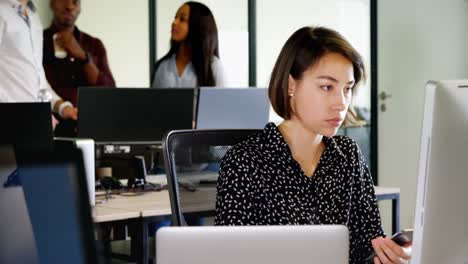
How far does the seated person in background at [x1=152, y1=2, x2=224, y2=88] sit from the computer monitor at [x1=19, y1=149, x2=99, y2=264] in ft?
12.9

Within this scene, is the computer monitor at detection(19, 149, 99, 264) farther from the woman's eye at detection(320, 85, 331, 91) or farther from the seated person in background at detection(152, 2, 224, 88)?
the seated person in background at detection(152, 2, 224, 88)

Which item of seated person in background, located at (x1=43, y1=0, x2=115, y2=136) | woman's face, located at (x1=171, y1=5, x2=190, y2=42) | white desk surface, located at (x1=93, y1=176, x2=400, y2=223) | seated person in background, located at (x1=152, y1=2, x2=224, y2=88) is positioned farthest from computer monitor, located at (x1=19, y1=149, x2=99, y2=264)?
seated person in background, located at (x1=43, y1=0, x2=115, y2=136)

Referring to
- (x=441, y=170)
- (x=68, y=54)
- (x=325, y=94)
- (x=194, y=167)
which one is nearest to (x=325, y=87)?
(x=325, y=94)

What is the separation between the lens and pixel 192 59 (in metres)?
4.44

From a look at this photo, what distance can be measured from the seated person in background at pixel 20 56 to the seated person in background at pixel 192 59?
730mm

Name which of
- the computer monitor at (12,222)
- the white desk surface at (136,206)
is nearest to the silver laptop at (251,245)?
the computer monitor at (12,222)

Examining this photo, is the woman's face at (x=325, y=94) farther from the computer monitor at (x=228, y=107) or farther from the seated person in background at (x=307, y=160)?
the computer monitor at (x=228, y=107)

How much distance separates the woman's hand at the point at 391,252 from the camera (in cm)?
126

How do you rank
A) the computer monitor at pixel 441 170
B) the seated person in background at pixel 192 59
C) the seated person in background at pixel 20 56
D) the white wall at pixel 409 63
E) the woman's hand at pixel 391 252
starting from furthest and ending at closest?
the white wall at pixel 409 63 → the seated person in background at pixel 192 59 → the seated person in background at pixel 20 56 → the woman's hand at pixel 391 252 → the computer monitor at pixel 441 170

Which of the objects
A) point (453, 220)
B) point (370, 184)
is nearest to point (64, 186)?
point (453, 220)

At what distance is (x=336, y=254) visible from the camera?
934mm

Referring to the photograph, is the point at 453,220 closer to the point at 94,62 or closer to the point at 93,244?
the point at 93,244

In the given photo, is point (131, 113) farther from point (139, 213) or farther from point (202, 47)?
point (202, 47)

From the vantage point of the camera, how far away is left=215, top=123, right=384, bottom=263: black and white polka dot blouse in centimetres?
162
